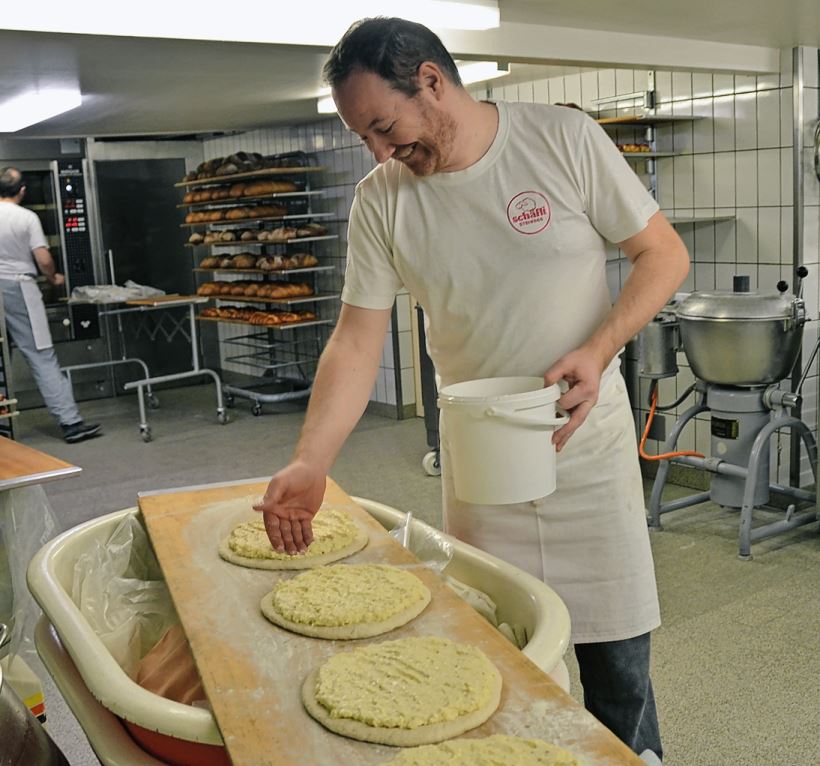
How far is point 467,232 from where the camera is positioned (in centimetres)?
164

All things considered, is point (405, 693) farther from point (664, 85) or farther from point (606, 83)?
point (606, 83)

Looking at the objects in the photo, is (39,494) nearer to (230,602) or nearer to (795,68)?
(230,602)

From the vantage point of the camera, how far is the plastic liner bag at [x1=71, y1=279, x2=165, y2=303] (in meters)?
6.68

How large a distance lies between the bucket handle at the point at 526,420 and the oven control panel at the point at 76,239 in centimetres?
651

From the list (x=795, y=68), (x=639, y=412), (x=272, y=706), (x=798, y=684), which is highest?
(x=795, y=68)

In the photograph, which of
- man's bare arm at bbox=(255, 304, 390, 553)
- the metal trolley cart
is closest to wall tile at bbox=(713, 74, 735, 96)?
the metal trolley cart

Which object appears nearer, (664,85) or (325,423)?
(325,423)

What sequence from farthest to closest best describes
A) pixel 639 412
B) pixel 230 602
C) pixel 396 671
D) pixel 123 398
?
pixel 123 398 < pixel 639 412 < pixel 230 602 < pixel 396 671

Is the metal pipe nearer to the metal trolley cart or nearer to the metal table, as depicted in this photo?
the metal trolley cart

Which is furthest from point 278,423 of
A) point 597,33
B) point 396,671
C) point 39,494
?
point 396,671

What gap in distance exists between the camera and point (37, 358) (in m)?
6.12

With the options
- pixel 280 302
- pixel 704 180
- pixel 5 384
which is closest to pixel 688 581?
pixel 704 180

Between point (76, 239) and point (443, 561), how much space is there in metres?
6.54

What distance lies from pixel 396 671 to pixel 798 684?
1961mm
